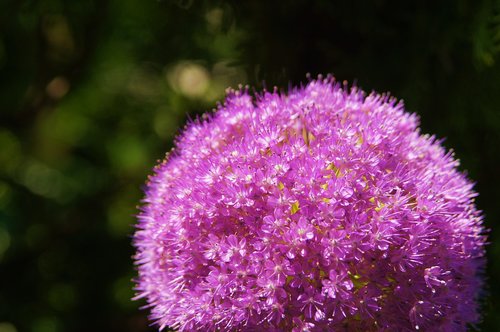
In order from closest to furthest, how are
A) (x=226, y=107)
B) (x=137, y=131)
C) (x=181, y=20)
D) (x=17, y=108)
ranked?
(x=226, y=107), (x=181, y=20), (x=17, y=108), (x=137, y=131)

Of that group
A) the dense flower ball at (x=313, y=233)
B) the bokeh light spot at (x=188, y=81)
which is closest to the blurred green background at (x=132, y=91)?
the bokeh light spot at (x=188, y=81)

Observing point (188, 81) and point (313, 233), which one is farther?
point (188, 81)

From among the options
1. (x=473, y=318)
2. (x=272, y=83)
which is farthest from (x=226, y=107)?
(x=473, y=318)

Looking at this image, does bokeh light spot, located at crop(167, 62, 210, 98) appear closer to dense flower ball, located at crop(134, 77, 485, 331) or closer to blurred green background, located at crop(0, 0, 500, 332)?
blurred green background, located at crop(0, 0, 500, 332)

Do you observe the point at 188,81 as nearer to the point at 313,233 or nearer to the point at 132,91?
the point at 132,91

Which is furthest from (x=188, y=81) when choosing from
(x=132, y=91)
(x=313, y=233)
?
(x=313, y=233)

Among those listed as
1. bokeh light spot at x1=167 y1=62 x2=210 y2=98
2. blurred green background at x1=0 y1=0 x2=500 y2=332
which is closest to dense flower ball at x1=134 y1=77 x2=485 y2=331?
blurred green background at x1=0 y1=0 x2=500 y2=332

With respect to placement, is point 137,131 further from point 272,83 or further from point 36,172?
point 272,83
